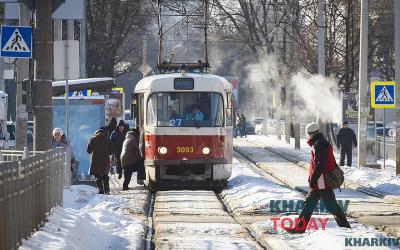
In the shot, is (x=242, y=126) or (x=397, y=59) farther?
(x=242, y=126)

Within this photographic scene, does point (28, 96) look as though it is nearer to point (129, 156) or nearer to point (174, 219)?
point (174, 219)

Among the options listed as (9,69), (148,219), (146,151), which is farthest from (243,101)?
(148,219)

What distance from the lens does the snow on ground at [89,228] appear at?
1215cm

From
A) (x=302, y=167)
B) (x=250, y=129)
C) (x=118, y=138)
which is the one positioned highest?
(x=118, y=138)

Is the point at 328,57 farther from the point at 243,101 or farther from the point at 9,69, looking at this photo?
the point at 243,101

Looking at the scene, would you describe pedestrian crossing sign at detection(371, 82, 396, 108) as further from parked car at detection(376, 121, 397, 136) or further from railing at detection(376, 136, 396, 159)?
parked car at detection(376, 121, 397, 136)

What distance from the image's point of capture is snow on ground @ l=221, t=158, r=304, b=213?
1975cm

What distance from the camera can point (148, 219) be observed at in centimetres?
1780

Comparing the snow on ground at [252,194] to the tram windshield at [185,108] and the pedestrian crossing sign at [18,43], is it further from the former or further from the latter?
the pedestrian crossing sign at [18,43]

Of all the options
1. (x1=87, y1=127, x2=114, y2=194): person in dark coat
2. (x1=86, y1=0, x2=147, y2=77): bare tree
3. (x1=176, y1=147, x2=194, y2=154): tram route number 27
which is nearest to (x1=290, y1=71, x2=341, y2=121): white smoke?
(x1=86, y1=0, x2=147, y2=77): bare tree

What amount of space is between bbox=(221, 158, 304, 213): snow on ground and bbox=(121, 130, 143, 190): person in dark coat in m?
2.23

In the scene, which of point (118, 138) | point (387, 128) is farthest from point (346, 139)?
point (387, 128)

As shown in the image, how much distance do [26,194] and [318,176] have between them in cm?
429

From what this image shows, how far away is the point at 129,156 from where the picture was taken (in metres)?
25.3
